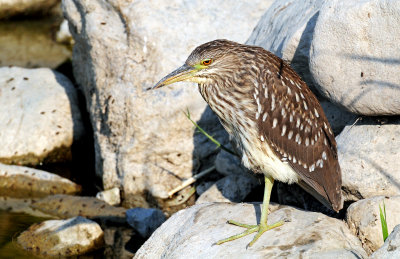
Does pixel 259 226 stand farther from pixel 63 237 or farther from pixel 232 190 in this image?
pixel 63 237

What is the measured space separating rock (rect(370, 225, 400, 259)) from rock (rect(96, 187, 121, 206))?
4.09 m

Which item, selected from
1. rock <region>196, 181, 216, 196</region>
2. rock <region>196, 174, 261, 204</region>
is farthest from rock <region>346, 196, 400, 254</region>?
rock <region>196, 181, 216, 196</region>

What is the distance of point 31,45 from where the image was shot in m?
12.9

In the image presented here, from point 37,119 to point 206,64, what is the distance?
13.3ft

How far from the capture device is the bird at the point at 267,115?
17.0ft

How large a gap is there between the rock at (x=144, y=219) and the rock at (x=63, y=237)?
1.25 ft

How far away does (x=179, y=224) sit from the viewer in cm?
548

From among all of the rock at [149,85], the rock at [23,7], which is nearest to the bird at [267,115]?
the rock at [149,85]

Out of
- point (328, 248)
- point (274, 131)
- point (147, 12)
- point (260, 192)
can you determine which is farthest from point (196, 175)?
point (328, 248)

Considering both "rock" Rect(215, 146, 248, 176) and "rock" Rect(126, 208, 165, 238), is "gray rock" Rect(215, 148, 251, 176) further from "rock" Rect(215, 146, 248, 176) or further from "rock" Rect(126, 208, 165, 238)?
"rock" Rect(126, 208, 165, 238)

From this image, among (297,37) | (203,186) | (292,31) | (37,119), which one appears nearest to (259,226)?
(297,37)

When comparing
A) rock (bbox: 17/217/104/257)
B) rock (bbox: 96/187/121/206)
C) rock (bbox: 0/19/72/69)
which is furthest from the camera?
rock (bbox: 0/19/72/69)

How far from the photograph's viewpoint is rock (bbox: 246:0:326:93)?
5855 millimetres

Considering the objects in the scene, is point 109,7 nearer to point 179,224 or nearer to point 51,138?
point 51,138
